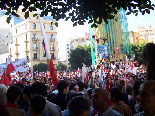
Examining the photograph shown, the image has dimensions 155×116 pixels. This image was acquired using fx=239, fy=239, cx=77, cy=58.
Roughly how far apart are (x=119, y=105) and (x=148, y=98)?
199 centimetres

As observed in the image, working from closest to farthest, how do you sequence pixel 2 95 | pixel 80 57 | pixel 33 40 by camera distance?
pixel 2 95, pixel 80 57, pixel 33 40

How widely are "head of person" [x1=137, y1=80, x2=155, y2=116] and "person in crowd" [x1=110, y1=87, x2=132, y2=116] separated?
1838mm

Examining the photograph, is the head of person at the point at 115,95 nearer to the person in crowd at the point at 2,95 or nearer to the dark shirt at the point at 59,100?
the dark shirt at the point at 59,100

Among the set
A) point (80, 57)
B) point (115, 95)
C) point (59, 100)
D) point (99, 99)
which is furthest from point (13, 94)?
point (80, 57)

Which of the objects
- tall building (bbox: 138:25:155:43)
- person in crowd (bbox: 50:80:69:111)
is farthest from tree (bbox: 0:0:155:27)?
tall building (bbox: 138:25:155:43)

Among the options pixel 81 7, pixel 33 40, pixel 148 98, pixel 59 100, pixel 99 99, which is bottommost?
pixel 59 100

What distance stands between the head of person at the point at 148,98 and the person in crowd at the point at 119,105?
1838mm

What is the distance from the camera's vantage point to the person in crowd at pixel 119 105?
4109mm

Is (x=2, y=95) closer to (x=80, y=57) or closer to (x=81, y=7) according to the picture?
(x=81, y=7)

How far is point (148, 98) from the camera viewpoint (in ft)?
7.39

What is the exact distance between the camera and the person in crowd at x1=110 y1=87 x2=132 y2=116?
4109mm

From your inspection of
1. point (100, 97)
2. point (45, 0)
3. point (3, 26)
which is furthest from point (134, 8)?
point (3, 26)

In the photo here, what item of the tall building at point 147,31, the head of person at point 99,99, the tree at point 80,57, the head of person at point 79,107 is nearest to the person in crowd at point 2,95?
the head of person at point 99,99

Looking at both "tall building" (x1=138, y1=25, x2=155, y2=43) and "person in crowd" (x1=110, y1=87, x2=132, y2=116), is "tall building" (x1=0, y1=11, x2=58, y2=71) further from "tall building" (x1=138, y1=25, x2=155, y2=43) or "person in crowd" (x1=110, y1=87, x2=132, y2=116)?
"tall building" (x1=138, y1=25, x2=155, y2=43)
